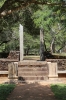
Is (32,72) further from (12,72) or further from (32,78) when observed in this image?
(12,72)

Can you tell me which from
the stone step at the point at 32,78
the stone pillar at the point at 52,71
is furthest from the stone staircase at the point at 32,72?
the stone pillar at the point at 52,71

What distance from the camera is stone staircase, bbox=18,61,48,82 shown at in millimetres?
14688

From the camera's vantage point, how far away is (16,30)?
33969mm

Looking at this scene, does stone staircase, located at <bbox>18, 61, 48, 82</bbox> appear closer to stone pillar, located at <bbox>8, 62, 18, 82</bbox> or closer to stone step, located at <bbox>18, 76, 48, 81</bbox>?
stone step, located at <bbox>18, 76, 48, 81</bbox>

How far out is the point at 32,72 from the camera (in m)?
15.3

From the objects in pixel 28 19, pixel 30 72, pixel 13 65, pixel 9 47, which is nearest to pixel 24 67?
pixel 30 72

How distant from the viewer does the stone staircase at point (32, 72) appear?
14.7 metres

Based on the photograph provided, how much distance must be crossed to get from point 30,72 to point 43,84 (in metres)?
2.01

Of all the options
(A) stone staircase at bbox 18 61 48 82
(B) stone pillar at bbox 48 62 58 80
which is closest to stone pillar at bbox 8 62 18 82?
(A) stone staircase at bbox 18 61 48 82

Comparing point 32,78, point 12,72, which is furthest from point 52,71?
point 12,72

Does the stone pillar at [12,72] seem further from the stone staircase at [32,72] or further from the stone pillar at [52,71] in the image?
the stone pillar at [52,71]

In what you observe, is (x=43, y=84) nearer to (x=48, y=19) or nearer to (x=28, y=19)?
(x=48, y=19)

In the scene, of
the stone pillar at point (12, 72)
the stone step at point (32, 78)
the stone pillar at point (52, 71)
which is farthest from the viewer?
the stone step at point (32, 78)

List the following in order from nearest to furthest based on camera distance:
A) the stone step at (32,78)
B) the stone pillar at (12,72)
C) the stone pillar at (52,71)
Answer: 1. the stone pillar at (12,72)
2. the stone pillar at (52,71)
3. the stone step at (32,78)
